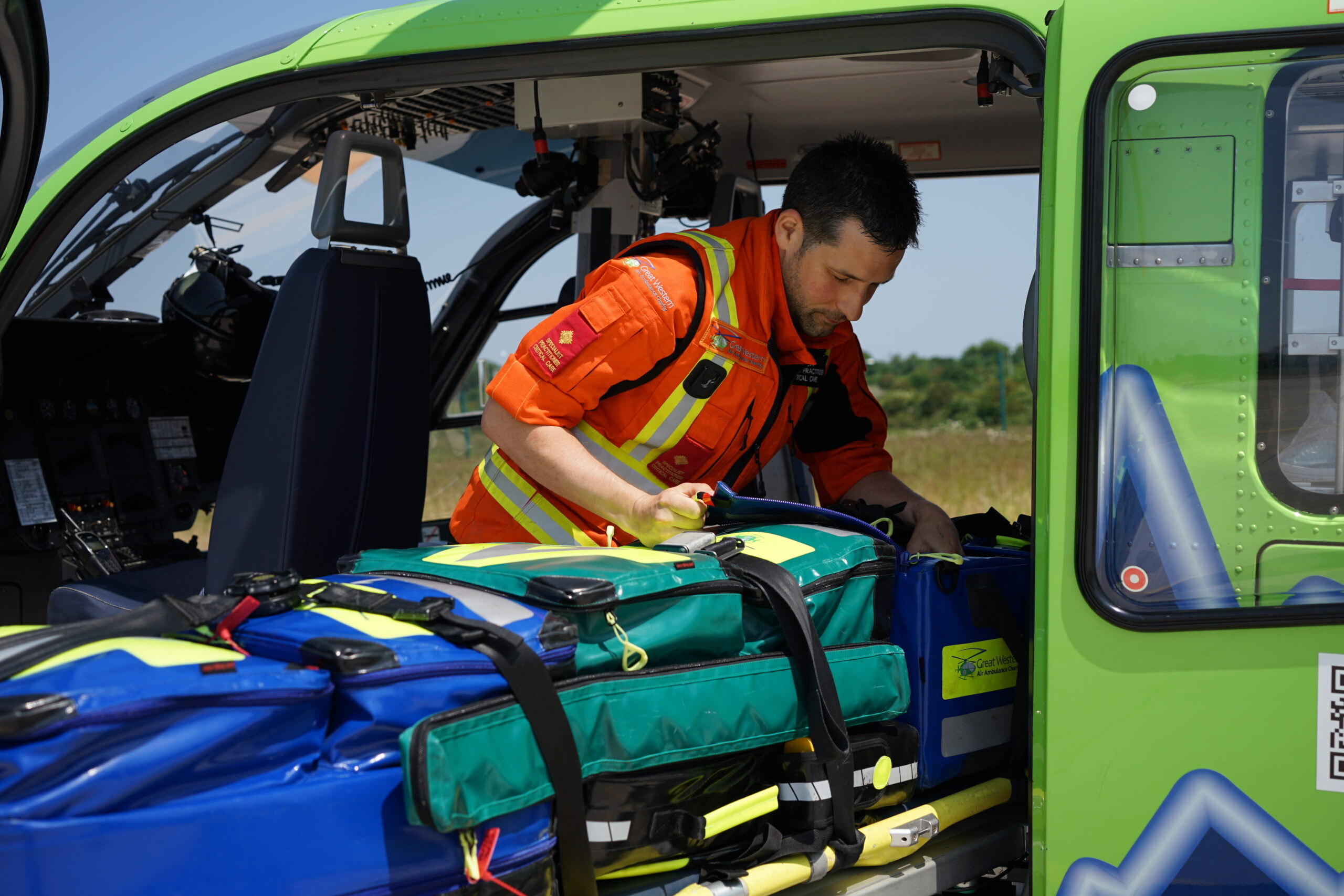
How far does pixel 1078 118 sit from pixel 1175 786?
912 millimetres

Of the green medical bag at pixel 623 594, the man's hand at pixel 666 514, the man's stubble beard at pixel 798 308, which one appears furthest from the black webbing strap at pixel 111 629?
the man's stubble beard at pixel 798 308

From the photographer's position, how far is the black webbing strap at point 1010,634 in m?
1.86

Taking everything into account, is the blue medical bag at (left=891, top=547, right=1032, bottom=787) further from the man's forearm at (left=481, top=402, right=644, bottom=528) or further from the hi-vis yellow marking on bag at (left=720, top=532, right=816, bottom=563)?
the man's forearm at (left=481, top=402, right=644, bottom=528)

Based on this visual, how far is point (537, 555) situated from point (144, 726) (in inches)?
25.1

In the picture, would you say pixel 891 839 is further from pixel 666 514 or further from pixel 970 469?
pixel 970 469

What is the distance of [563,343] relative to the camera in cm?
207

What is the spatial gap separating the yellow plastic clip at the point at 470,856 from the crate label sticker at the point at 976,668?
0.84 metres

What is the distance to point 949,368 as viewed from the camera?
87.2 feet

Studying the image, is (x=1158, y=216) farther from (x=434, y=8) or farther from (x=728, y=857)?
(x=434, y=8)

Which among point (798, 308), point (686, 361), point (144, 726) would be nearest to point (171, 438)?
point (686, 361)

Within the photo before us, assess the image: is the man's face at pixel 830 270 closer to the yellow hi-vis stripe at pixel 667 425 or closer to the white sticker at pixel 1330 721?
the yellow hi-vis stripe at pixel 667 425

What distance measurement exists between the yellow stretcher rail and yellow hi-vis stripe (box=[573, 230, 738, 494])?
0.78m

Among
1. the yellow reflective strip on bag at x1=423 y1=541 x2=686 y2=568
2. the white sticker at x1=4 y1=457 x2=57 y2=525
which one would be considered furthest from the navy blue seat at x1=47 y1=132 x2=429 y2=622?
the yellow reflective strip on bag at x1=423 y1=541 x2=686 y2=568

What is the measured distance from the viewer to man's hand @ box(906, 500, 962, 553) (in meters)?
2.15
